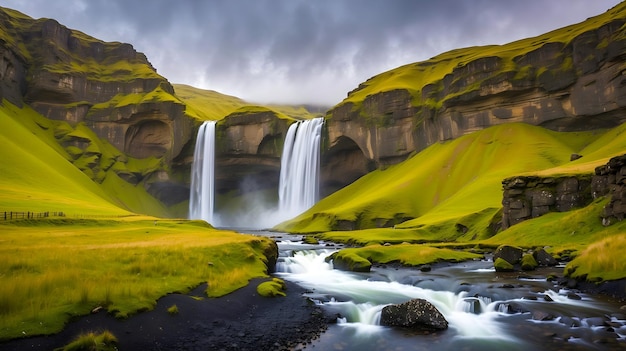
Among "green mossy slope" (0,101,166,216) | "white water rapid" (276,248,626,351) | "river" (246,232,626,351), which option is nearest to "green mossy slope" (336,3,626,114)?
"green mossy slope" (0,101,166,216)

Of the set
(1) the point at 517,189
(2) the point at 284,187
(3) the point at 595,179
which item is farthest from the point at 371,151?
(3) the point at 595,179

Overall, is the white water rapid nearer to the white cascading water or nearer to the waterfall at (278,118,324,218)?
the white cascading water

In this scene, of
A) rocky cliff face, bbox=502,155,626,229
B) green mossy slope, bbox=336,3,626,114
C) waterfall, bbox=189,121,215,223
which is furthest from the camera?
waterfall, bbox=189,121,215,223

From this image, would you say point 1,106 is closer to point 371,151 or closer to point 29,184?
point 29,184

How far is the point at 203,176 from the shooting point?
147625mm

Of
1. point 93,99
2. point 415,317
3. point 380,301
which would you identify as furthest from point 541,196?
point 93,99

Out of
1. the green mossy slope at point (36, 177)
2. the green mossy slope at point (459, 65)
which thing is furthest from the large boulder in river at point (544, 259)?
the green mossy slope at point (459, 65)

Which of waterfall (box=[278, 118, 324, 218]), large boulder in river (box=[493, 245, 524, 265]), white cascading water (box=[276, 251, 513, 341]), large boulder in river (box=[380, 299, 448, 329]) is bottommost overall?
white cascading water (box=[276, 251, 513, 341])

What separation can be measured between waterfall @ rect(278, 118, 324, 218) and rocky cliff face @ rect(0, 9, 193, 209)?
41912 mm

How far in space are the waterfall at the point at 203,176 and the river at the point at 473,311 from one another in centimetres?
12039

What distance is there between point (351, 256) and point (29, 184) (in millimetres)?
92387

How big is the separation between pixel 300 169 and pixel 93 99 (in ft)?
352

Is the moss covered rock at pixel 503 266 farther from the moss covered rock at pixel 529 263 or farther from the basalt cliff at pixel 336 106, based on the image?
the basalt cliff at pixel 336 106

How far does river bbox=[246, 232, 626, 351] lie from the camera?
53.8ft
